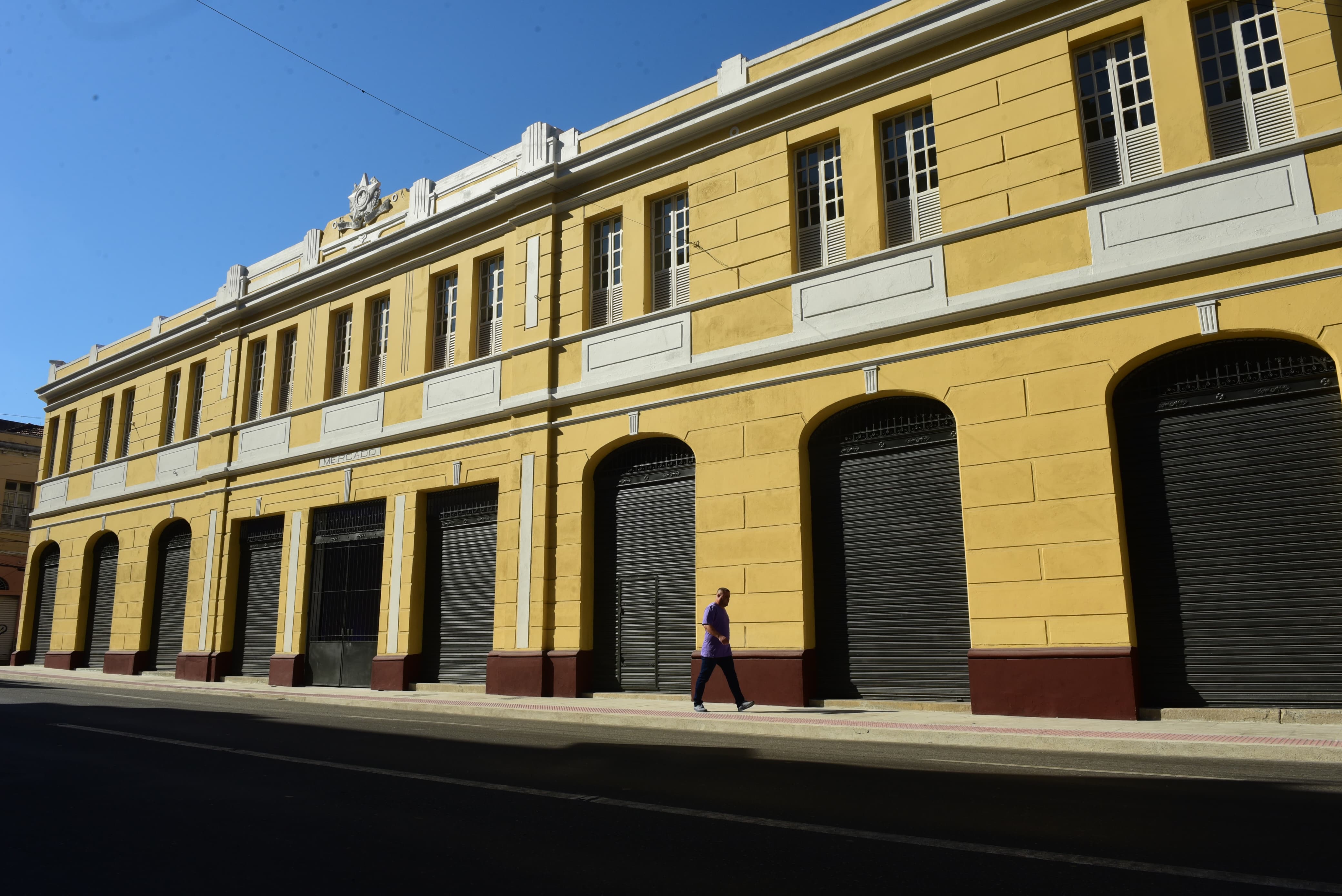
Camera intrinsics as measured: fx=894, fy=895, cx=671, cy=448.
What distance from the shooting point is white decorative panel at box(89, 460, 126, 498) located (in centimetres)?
2588

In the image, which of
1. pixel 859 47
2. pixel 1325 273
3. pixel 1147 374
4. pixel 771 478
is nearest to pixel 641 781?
pixel 771 478

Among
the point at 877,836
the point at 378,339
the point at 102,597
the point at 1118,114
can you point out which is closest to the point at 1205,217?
the point at 1118,114

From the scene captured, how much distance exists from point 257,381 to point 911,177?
17.3m

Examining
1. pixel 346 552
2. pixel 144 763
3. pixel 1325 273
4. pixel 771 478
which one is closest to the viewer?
pixel 144 763

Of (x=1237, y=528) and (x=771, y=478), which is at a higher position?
(x=771, y=478)

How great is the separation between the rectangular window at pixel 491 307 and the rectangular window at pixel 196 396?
10.4m

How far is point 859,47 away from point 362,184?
12.8 m

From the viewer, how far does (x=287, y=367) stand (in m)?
22.1

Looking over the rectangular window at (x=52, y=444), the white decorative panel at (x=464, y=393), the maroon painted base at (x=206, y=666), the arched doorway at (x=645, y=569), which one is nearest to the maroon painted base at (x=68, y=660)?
the maroon painted base at (x=206, y=666)

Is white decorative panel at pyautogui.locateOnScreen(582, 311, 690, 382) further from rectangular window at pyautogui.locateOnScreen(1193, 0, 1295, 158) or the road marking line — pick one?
the road marking line

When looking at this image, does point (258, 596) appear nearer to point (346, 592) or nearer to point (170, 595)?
point (346, 592)

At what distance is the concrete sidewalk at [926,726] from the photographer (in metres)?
7.71

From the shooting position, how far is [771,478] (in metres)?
13.1

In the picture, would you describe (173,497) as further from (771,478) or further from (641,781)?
(641,781)
